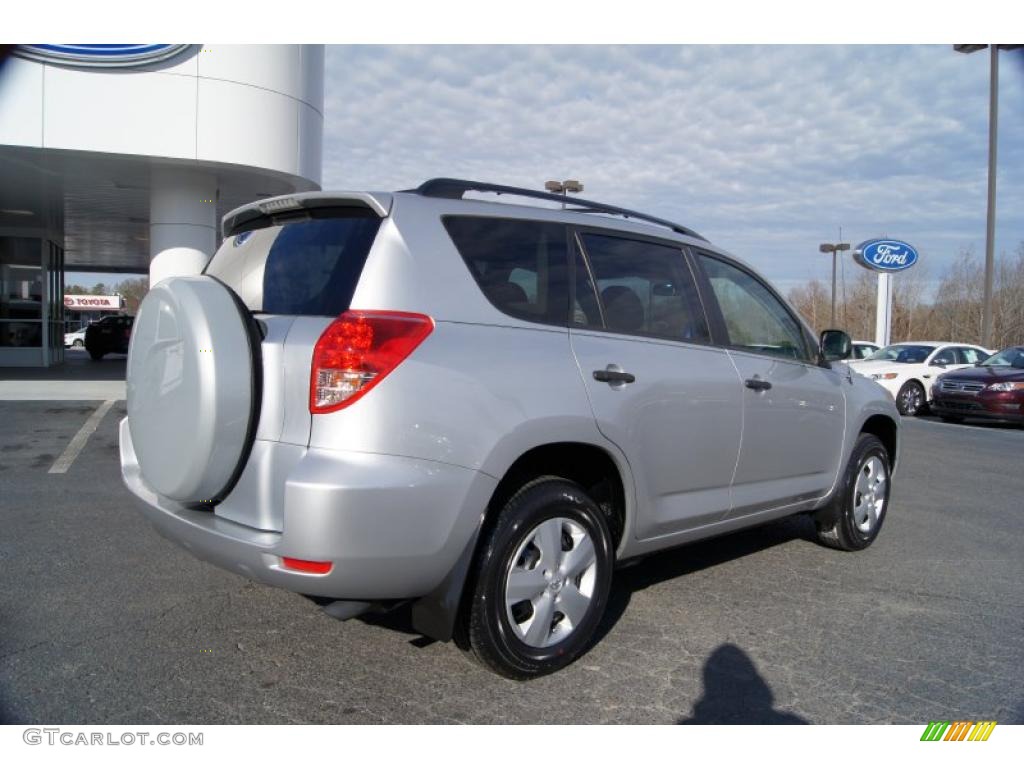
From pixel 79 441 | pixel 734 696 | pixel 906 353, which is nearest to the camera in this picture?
pixel 734 696

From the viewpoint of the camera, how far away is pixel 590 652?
12.1ft

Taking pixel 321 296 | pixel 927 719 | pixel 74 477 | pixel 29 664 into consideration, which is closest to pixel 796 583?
pixel 927 719

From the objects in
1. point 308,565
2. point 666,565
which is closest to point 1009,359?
point 666,565

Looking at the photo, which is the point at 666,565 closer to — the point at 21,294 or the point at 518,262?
the point at 518,262

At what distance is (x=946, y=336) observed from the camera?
1869 inches

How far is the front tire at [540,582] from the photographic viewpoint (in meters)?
3.20

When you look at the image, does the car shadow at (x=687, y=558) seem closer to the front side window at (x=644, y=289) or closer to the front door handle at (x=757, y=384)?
the front door handle at (x=757, y=384)

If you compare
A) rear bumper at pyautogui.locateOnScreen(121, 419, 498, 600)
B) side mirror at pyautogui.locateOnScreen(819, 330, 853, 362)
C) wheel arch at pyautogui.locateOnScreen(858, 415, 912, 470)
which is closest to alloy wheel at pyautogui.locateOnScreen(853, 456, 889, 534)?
wheel arch at pyautogui.locateOnScreen(858, 415, 912, 470)

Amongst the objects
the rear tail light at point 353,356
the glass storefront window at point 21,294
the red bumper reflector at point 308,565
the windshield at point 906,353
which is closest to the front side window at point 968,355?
the windshield at point 906,353

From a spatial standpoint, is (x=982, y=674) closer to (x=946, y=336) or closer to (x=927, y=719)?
(x=927, y=719)

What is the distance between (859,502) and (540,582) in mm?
3015

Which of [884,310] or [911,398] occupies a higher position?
[884,310]

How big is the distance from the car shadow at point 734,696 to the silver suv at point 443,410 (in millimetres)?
547

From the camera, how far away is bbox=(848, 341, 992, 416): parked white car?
16641 millimetres
